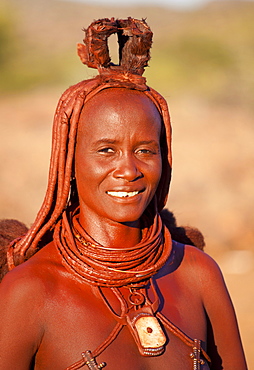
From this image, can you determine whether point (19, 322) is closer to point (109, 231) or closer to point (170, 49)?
point (109, 231)

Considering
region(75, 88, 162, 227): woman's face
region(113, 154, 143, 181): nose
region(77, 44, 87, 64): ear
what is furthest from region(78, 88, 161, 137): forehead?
region(77, 44, 87, 64): ear

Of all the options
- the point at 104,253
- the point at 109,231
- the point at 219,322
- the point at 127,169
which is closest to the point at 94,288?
the point at 104,253

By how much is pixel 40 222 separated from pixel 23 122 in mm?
16160

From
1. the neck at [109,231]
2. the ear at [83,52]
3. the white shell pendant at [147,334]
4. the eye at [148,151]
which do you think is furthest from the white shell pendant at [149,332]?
the ear at [83,52]

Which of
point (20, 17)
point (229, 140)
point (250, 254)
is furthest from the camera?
point (20, 17)

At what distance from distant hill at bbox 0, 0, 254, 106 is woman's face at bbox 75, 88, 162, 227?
18.8m

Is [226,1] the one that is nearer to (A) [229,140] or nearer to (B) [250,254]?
(A) [229,140]

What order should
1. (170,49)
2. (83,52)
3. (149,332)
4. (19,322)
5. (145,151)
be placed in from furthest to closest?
(170,49), (83,52), (145,151), (149,332), (19,322)

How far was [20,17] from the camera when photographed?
3541 cm

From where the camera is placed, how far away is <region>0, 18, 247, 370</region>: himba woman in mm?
2617

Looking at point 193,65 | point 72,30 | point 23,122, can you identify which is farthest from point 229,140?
point 72,30

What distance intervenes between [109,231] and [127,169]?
34cm

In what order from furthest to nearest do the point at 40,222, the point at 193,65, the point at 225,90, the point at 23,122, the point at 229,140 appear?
the point at 193,65
the point at 225,90
the point at 23,122
the point at 229,140
the point at 40,222

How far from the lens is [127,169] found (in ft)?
8.77
